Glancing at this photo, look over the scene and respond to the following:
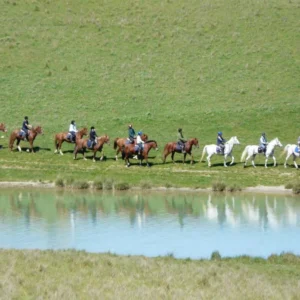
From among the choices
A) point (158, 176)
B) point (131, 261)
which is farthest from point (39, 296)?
point (158, 176)

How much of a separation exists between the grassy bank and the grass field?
17231 mm

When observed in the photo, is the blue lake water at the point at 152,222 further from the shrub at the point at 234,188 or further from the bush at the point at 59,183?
the bush at the point at 59,183

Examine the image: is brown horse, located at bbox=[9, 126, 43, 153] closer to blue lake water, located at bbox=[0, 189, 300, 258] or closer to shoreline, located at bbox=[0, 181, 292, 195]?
shoreline, located at bbox=[0, 181, 292, 195]

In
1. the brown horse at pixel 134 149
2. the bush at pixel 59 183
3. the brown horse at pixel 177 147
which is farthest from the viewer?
the brown horse at pixel 177 147

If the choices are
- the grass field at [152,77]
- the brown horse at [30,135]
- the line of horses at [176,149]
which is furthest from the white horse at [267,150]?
the brown horse at [30,135]

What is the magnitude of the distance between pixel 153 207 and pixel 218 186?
15.8 ft

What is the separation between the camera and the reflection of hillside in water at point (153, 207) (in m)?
30.7

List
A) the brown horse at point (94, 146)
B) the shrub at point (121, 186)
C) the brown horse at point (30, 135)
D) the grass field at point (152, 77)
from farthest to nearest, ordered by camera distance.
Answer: the brown horse at point (30, 135), the brown horse at point (94, 146), the grass field at point (152, 77), the shrub at point (121, 186)

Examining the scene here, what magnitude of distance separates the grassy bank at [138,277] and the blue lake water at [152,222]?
2735mm

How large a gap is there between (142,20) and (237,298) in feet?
176

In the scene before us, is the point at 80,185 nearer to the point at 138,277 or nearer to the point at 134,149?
the point at 134,149

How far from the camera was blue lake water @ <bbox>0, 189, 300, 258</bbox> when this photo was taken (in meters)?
25.1

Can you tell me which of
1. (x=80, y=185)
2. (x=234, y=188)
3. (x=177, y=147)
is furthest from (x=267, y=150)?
(x=80, y=185)

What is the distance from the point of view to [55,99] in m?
56.4
